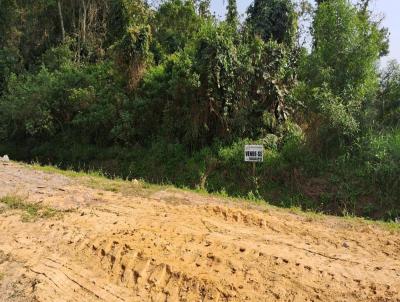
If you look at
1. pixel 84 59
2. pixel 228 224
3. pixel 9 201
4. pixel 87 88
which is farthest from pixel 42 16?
pixel 228 224

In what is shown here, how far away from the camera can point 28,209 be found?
7004 mm

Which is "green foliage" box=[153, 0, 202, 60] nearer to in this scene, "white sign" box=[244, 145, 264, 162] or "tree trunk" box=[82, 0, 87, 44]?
"tree trunk" box=[82, 0, 87, 44]

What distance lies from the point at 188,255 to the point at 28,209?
9.79ft

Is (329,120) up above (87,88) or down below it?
below

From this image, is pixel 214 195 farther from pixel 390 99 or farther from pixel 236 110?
pixel 390 99

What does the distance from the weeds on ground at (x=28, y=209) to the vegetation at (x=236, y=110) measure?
465cm

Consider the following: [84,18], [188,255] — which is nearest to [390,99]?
[188,255]

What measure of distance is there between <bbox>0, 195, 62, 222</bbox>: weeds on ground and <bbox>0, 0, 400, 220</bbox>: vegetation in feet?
15.2

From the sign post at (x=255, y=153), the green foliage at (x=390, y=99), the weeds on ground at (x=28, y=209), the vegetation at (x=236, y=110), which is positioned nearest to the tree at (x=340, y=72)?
the vegetation at (x=236, y=110)

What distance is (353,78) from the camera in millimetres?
12266

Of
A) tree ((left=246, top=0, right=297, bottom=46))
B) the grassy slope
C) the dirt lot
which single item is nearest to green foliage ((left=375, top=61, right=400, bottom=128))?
the grassy slope

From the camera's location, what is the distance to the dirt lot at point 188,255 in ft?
15.2

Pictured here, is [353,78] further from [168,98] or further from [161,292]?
[161,292]

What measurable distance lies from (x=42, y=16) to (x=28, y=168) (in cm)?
1346
